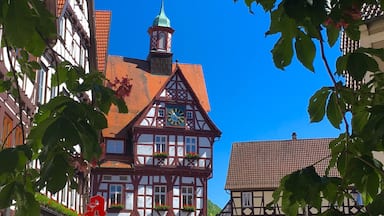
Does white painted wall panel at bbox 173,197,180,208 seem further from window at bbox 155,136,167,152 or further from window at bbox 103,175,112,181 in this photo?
window at bbox 103,175,112,181

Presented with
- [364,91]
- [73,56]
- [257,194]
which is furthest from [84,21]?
[364,91]

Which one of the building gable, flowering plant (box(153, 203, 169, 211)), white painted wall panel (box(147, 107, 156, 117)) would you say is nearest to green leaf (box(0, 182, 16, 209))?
flowering plant (box(153, 203, 169, 211))

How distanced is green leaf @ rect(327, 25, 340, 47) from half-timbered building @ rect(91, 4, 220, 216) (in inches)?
1122

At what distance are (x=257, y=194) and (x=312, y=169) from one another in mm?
30780

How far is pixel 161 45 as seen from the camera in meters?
37.0

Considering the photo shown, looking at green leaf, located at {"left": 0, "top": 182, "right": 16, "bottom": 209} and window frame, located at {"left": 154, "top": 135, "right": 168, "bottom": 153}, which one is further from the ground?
window frame, located at {"left": 154, "top": 135, "right": 168, "bottom": 153}

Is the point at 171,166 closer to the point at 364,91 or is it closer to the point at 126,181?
the point at 126,181

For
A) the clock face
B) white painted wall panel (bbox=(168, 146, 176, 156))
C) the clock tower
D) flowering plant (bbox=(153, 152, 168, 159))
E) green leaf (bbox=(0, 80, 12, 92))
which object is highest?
the clock tower

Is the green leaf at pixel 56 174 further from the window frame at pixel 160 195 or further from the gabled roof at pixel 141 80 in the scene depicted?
the gabled roof at pixel 141 80

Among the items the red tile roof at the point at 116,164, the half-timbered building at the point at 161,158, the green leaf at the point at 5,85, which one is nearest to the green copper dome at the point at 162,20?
the half-timbered building at the point at 161,158

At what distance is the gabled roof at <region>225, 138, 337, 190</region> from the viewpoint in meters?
32.2

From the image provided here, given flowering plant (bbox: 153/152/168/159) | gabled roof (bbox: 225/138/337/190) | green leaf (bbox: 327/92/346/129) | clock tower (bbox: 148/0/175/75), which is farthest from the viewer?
clock tower (bbox: 148/0/175/75)

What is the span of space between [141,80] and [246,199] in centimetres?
994

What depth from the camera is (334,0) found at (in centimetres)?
138
